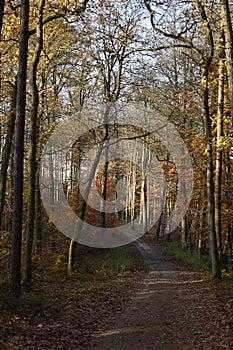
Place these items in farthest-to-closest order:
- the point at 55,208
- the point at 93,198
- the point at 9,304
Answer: the point at 93,198 < the point at 55,208 < the point at 9,304

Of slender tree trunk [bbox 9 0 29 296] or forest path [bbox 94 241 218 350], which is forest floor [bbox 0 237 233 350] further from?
slender tree trunk [bbox 9 0 29 296]

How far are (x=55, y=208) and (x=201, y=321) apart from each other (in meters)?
15.9

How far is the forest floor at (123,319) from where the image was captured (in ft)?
23.3

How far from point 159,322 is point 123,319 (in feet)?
2.84

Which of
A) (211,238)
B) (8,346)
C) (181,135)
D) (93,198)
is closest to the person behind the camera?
(8,346)

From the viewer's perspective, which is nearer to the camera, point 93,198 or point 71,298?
point 71,298

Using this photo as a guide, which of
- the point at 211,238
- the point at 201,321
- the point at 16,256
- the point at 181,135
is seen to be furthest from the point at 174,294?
the point at 181,135

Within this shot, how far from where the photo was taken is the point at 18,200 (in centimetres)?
1047

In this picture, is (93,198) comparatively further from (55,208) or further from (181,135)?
(181,135)

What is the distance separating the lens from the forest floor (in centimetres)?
709

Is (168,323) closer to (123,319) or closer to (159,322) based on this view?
(159,322)

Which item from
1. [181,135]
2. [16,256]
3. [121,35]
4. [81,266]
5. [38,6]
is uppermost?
[121,35]

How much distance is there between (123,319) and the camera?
30.2 feet

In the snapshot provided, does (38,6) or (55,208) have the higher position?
(38,6)
